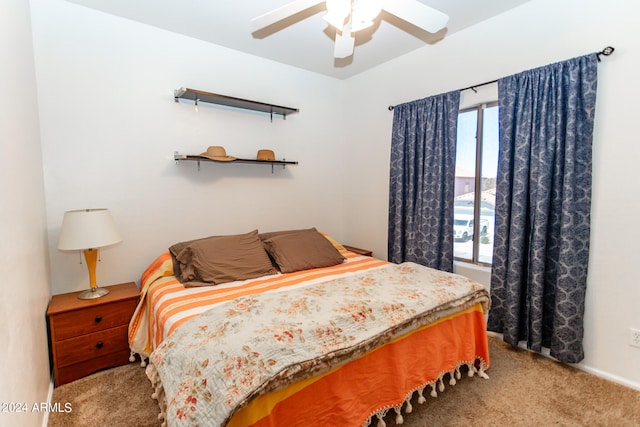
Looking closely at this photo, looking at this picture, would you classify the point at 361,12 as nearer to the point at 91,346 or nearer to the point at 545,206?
the point at 545,206

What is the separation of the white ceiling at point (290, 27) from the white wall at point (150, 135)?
0.14m

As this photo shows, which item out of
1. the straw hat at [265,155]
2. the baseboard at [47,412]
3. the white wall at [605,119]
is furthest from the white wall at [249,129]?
the baseboard at [47,412]

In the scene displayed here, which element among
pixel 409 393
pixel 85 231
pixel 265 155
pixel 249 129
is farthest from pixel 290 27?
pixel 409 393

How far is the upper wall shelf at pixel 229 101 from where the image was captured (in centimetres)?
258

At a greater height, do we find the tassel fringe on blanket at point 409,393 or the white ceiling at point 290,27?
the white ceiling at point 290,27

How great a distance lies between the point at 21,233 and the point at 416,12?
2.17 metres

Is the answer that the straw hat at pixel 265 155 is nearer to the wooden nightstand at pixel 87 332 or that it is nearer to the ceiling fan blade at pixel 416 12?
the wooden nightstand at pixel 87 332

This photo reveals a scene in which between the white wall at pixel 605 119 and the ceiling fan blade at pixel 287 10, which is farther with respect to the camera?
the white wall at pixel 605 119

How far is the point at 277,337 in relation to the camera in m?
1.31

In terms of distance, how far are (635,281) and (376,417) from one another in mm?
1773

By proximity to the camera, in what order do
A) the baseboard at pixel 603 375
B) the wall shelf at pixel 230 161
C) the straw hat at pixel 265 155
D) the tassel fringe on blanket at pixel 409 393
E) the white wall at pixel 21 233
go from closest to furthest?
the white wall at pixel 21 233, the tassel fringe on blanket at pixel 409 393, the baseboard at pixel 603 375, the wall shelf at pixel 230 161, the straw hat at pixel 265 155

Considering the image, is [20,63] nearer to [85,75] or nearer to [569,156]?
[85,75]

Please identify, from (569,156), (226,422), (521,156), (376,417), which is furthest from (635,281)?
(226,422)

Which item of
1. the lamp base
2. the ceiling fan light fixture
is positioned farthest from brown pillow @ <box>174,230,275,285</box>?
the ceiling fan light fixture
